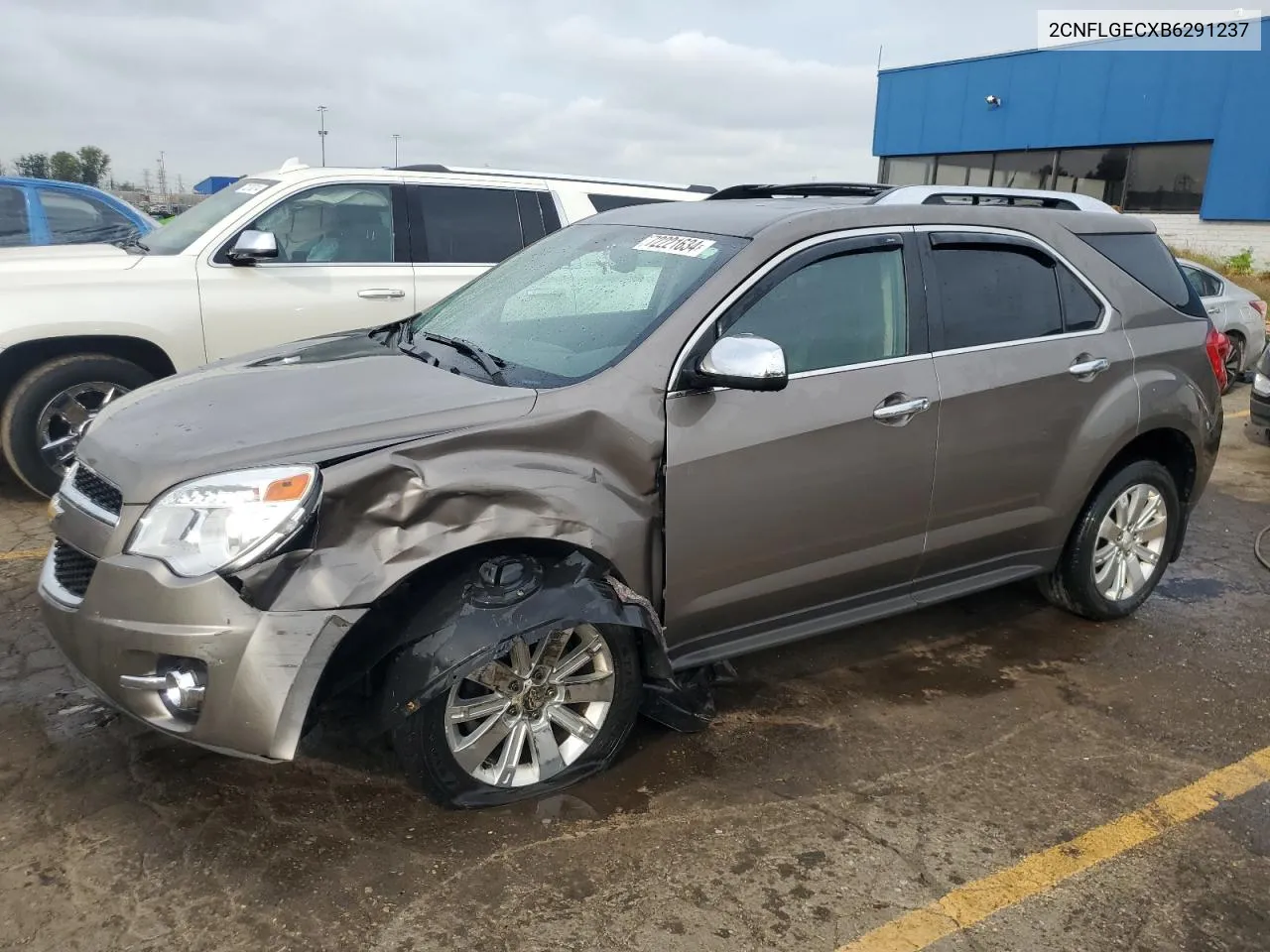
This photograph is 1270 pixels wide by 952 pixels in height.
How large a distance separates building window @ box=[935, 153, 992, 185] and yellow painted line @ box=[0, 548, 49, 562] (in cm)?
2565

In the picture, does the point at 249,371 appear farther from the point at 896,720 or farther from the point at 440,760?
the point at 896,720

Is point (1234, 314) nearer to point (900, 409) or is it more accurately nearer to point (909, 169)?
point (900, 409)

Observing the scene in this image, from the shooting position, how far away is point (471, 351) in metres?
3.39

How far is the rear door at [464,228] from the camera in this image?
6.40 metres

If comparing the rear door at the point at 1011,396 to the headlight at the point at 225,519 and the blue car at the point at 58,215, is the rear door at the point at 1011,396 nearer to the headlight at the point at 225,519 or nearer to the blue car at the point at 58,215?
the headlight at the point at 225,519

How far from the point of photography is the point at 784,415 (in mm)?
3217

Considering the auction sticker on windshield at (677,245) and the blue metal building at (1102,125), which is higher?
the blue metal building at (1102,125)

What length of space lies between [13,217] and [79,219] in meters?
0.48

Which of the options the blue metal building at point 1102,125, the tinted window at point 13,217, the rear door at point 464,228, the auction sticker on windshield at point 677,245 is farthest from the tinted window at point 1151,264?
the blue metal building at point 1102,125

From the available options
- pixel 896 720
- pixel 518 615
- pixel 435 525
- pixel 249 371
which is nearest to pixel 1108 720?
pixel 896 720

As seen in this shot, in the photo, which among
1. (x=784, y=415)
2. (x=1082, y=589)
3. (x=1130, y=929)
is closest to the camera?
(x=1130, y=929)

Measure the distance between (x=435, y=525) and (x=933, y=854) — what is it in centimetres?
173

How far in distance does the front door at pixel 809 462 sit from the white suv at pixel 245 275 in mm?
3246

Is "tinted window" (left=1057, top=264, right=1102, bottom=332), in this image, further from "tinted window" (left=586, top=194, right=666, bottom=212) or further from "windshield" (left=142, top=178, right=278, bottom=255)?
"windshield" (left=142, top=178, right=278, bottom=255)
